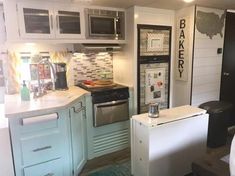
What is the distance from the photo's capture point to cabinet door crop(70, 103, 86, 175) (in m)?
2.23

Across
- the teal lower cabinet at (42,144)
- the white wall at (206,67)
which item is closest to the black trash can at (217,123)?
the white wall at (206,67)

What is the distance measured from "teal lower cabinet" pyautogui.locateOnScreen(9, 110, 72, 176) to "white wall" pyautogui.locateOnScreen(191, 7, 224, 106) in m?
2.11

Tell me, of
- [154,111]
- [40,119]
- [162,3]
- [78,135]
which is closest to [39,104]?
[40,119]

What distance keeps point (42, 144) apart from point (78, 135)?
0.49m

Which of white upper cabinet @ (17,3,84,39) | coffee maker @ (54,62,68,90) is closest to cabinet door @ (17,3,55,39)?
white upper cabinet @ (17,3,84,39)

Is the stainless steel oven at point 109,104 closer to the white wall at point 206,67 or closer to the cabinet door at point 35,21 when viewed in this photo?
the cabinet door at point 35,21

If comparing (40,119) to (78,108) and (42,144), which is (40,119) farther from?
(78,108)

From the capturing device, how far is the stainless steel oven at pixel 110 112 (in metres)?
2.65

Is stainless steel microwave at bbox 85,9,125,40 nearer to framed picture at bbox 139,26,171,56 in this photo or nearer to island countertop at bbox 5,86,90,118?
framed picture at bbox 139,26,171,56

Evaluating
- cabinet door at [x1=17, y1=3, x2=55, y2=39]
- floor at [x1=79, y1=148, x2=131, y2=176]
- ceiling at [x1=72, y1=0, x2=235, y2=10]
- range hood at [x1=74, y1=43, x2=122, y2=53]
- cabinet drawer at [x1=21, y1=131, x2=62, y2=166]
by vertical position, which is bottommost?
floor at [x1=79, y1=148, x2=131, y2=176]

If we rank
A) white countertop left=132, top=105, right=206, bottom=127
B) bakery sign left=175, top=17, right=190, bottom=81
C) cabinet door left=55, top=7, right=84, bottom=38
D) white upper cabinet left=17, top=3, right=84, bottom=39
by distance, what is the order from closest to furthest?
white countertop left=132, top=105, right=206, bottom=127 < white upper cabinet left=17, top=3, right=84, bottom=39 < cabinet door left=55, top=7, right=84, bottom=38 < bakery sign left=175, top=17, right=190, bottom=81

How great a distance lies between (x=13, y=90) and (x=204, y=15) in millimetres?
2950

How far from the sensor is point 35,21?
240 centimetres

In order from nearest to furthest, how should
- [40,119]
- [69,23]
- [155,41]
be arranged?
[40,119]
[69,23]
[155,41]
